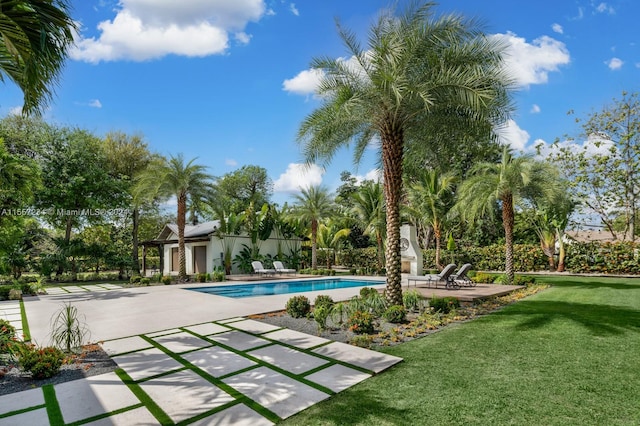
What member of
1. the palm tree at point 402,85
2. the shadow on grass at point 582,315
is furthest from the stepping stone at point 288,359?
the shadow on grass at point 582,315

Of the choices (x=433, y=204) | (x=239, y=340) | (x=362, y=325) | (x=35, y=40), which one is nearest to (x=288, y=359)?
(x=239, y=340)

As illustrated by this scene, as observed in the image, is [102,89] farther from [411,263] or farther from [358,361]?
[411,263]

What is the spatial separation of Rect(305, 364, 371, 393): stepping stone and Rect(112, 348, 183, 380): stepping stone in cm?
235

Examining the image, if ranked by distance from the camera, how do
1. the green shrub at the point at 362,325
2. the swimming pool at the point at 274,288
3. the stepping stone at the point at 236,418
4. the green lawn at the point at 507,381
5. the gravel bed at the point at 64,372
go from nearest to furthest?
the stepping stone at the point at 236,418
the green lawn at the point at 507,381
the gravel bed at the point at 64,372
the green shrub at the point at 362,325
the swimming pool at the point at 274,288

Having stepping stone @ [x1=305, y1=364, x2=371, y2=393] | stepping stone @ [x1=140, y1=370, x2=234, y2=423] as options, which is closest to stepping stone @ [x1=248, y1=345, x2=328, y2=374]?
stepping stone @ [x1=305, y1=364, x2=371, y2=393]

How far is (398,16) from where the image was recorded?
899 centimetres

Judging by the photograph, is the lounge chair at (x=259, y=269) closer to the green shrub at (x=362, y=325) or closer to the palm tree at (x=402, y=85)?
the palm tree at (x=402, y=85)

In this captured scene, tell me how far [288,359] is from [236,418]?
2002 mm

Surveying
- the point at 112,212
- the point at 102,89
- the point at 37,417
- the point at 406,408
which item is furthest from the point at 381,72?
the point at 112,212

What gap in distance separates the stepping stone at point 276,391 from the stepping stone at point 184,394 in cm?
32

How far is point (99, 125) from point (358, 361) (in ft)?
105

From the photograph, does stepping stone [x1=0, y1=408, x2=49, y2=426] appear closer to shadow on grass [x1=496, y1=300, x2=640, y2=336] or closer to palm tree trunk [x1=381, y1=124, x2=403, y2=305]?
palm tree trunk [x1=381, y1=124, x2=403, y2=305]

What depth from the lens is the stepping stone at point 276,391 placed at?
4.11 metres

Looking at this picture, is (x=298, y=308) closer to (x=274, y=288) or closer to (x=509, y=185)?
(x=274, y=288)
